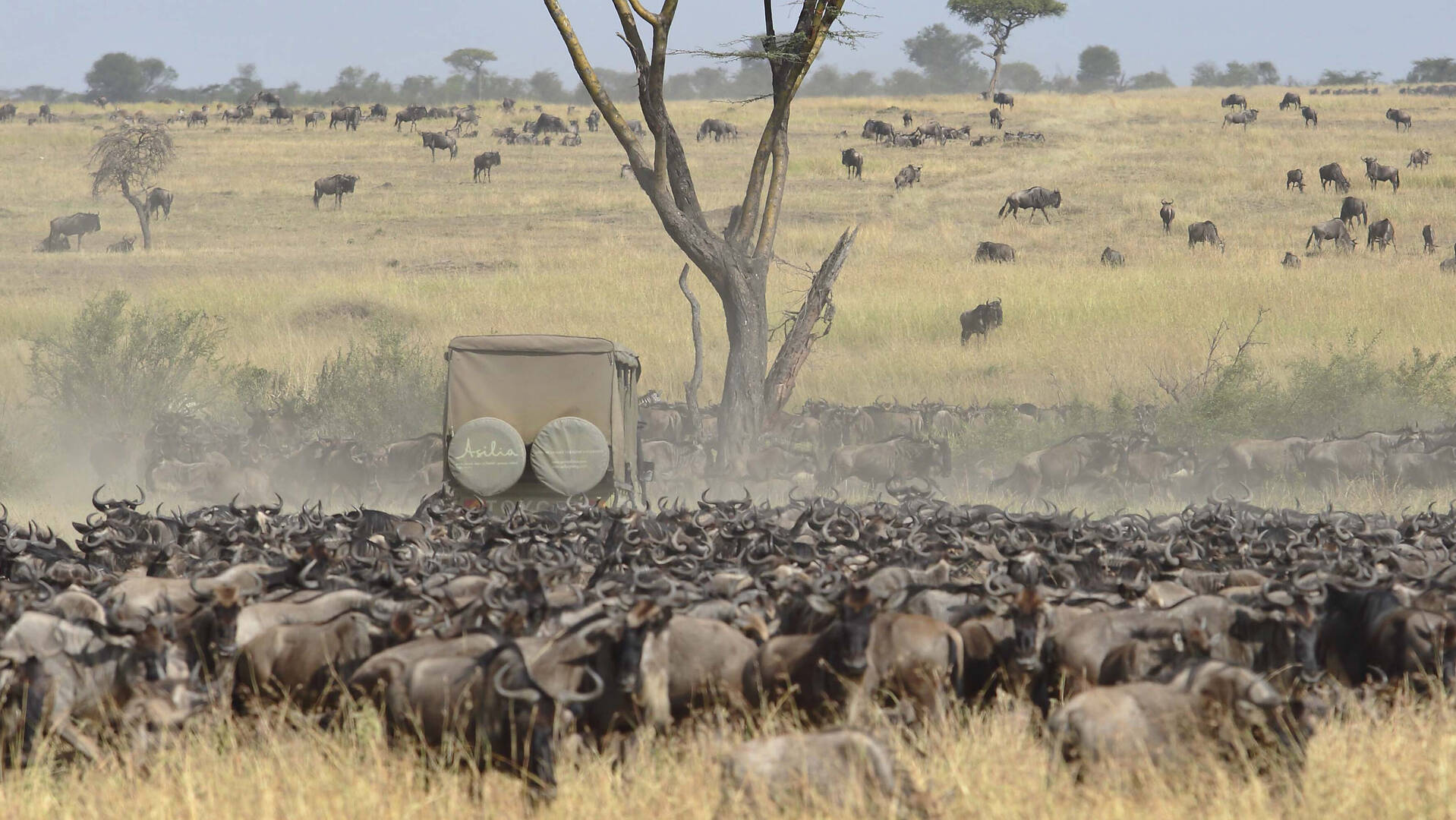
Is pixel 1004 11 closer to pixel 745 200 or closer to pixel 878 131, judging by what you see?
pixel 878 131

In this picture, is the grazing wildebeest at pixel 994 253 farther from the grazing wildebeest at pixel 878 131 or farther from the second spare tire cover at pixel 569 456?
the grazing wildebeest at pixel 878 131

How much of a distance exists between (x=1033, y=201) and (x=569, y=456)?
3163cm

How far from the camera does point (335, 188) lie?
47656mm

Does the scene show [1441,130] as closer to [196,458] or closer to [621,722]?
[196,458]

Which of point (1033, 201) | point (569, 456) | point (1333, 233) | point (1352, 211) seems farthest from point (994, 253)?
Answer: point (569, 456)

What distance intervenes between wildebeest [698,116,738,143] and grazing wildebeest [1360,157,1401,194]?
87.4 feet

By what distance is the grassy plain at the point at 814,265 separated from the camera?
5.73 metres

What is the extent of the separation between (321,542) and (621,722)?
335 cm

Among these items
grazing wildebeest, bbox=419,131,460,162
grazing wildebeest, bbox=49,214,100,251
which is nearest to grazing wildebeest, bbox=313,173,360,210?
grazing wildebeest, bbox=49,214,100,251

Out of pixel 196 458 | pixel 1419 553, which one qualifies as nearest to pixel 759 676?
pixel 1419 553

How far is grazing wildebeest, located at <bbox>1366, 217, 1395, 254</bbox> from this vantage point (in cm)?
3375

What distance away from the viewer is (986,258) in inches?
1367

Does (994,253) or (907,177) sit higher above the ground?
(907,177)

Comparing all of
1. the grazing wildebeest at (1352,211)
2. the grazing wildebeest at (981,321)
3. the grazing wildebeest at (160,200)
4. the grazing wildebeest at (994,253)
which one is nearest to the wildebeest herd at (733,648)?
the grazing wildebeest at (981,321)
